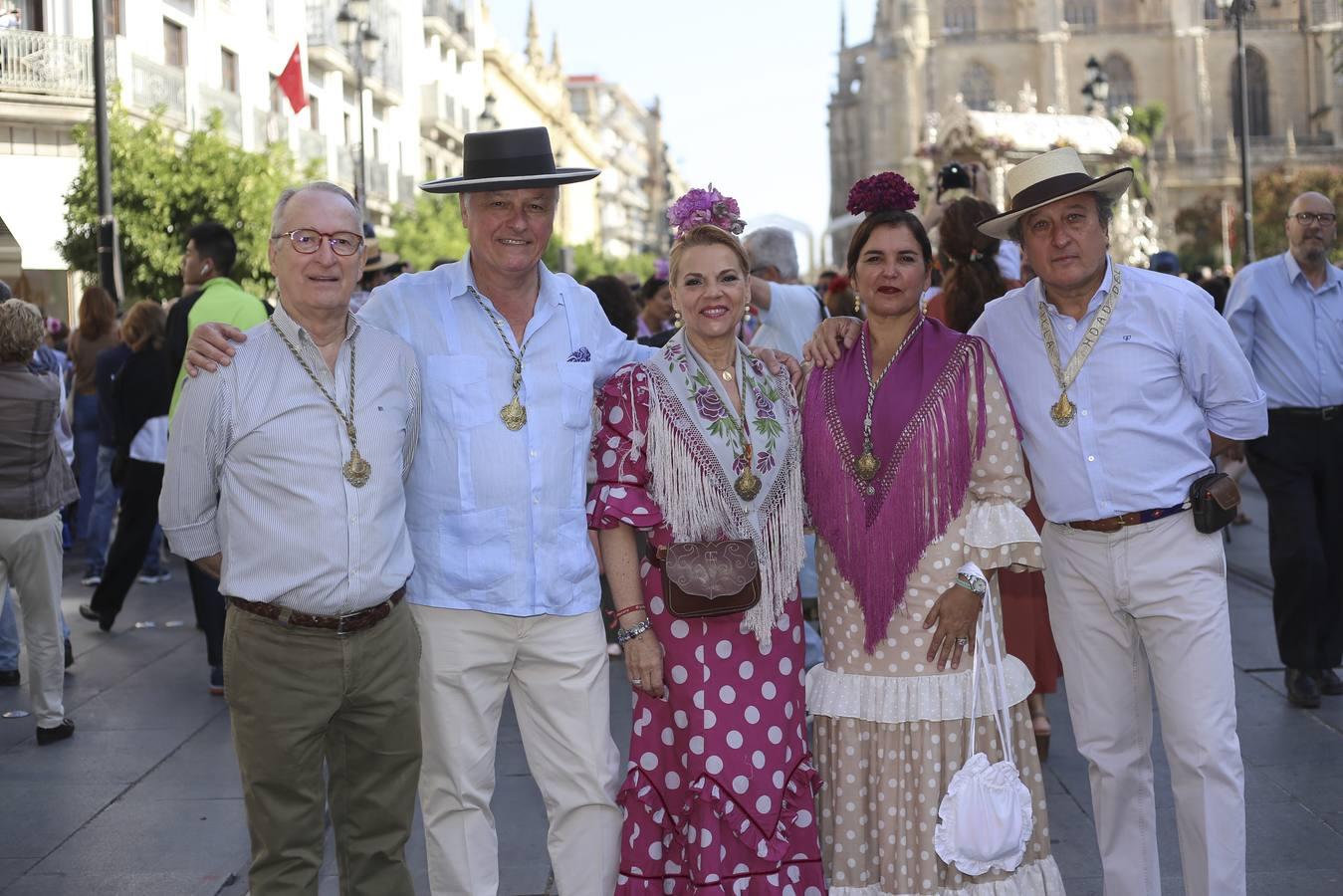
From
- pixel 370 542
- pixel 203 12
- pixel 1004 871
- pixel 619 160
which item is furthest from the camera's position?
pixel 619 160

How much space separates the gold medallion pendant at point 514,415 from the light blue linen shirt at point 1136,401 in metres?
1.55

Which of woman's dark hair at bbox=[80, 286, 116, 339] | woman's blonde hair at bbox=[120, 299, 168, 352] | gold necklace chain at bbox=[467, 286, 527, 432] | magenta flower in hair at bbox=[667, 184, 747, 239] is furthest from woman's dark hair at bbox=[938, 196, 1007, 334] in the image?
woman's dark hair at bbox=[80, 286, 116, 339]

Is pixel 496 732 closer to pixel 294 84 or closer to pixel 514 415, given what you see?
pixel 514 415

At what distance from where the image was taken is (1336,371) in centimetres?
700

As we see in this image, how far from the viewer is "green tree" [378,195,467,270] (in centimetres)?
3484

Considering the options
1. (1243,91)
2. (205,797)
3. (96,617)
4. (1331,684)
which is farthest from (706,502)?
(1243,91)

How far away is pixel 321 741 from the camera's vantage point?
3.82 m

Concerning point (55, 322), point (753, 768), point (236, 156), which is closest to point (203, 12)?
point (236, 156)

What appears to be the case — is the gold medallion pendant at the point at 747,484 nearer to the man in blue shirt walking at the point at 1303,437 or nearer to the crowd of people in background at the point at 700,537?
the crowd of people in background at the point at 700,537

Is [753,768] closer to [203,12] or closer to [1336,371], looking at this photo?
[1336,371]

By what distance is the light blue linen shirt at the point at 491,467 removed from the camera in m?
4.00

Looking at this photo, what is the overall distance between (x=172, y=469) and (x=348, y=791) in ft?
3.30

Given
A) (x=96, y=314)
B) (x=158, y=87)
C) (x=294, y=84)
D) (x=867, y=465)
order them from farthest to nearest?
1. (x=158, y=87)
2. (x=294, y=84)
3. (x=96, y=314)
4. (x=867, y=465)

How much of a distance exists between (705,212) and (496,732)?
5.39ft
